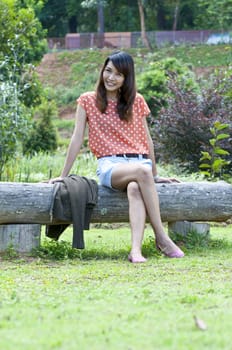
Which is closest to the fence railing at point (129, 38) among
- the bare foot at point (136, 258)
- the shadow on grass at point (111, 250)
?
the shadow on grass at point (111, 250)

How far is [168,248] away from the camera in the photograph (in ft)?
23.2

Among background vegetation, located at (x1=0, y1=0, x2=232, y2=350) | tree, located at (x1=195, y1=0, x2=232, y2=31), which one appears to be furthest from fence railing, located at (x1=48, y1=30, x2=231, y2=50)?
background vegetation, located at (x1=0, y1=0, x2=232, y2=350)

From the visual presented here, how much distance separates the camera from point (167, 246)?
7.07 metres

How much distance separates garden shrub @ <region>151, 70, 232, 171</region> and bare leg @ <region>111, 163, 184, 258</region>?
557cm

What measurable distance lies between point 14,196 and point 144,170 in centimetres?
114

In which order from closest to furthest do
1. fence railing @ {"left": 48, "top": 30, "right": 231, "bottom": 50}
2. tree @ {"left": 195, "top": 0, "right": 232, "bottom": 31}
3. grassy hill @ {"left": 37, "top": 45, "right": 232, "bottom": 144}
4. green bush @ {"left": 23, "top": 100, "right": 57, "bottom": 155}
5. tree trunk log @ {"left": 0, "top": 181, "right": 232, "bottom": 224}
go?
1. tree trunk log @ {"left": 0, "top": 181, "right": 232, "bottom": 224}
2. green bush @ {"left": 23, "top": 100, "right": 57, "bottom": 155}
3. grassy hill @ {"left": 37, "top": 45, "right": 232, "bottom": 144}
4. tree @ {"left": 195, "top": 0, "right": 232, "bottom": 31}
5. fence railing @ {"left": 48, "top": 30, "right": 231, "bottom": 50}

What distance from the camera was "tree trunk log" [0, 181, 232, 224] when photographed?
6.98 meters

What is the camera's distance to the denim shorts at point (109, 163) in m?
7.16

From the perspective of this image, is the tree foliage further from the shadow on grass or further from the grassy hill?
the shadow on grass

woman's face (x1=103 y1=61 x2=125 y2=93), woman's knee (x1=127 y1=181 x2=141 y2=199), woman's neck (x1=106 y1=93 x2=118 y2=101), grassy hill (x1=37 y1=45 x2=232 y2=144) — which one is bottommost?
grassy hill (x1=37 y1=45 x2=232 y2=144)

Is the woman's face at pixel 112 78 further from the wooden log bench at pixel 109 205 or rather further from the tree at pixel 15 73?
the tree at pixel 15 73

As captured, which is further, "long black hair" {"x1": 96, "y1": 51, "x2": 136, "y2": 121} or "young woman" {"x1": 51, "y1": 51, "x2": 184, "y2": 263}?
"long black hair" {"x1": 96, "y1": 51, "x2": 136, "y2": 121}

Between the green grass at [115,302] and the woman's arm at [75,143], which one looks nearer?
the green grass at [115,302]

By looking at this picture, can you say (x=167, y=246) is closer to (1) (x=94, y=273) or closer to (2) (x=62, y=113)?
(1) (x=94, y=273)
